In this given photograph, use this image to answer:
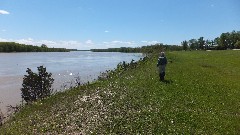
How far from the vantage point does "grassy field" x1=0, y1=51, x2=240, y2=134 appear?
1487 centimetres

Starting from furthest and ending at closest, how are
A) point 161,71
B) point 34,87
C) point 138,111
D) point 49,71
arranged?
1. point 49,71
2. point 161,71
3. point 34,87
4. point 138,111

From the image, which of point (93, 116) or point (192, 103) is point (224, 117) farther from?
point (93, 116)

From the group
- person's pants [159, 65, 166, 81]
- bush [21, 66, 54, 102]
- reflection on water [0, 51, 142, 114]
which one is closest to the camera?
bush [21, 66, 54, 102]

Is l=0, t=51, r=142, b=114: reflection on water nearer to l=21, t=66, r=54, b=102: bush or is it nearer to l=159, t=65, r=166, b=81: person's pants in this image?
l=21, t=66, r=54, b=102: bush

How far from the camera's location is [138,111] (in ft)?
56.9

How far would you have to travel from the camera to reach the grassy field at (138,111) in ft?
48.8

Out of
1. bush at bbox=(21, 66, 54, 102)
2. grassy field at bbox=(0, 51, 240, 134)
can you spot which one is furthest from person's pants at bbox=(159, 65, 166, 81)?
bush at bbox=(21, 66, 54, 102)

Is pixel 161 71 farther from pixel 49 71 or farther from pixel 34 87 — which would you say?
pixel 49 71

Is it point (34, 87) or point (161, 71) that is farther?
point (161, 71)

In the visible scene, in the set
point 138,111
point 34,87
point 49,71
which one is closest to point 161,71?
point 34,87

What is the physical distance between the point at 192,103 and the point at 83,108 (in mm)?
5773

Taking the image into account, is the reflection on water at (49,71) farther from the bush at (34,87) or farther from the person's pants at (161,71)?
the person's pants at (161,71)

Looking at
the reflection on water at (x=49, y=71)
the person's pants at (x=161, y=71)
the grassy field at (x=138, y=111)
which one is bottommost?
the reflection on water at (x=49, y=71)

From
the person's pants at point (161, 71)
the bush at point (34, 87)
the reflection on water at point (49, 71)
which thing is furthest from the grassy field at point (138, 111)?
the reflection on water at point (49, 71)
